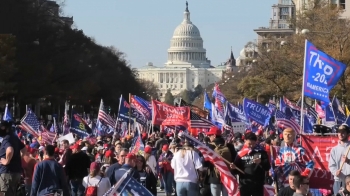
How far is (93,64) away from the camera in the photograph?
4023 inches

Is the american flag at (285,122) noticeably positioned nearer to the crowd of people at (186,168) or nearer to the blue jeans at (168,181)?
the blue jeans at (168,181)

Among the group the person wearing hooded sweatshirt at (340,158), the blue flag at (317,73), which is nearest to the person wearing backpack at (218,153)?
the person wearing hooded sweatshirt at (340,158)

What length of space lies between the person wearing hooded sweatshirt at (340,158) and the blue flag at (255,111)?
15861 mm

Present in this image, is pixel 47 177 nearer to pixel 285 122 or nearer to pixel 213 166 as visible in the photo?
pixel 213 166

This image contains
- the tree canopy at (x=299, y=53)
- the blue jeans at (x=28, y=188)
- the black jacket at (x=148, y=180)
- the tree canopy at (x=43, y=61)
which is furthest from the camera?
the tree canopy at (x=43, y=61)

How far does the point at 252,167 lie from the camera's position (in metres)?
14.3

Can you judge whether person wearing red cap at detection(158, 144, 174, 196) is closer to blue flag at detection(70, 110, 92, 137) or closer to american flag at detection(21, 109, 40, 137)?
american flag at detection(21, 109, 40, 137)

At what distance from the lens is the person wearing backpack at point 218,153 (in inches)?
596

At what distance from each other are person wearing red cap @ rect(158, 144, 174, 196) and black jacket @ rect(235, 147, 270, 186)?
826 centimetres

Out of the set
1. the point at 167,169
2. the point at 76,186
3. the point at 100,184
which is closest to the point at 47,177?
the point at 100,184

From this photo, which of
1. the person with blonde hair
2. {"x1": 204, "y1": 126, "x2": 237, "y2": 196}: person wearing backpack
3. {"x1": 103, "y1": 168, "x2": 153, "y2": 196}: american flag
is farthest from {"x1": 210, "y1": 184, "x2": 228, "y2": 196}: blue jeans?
{"x1": 103, "y1": 168, "x2": 153, "y2": 196}: american flag

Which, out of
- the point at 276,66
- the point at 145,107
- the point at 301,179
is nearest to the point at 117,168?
the point at 301,179

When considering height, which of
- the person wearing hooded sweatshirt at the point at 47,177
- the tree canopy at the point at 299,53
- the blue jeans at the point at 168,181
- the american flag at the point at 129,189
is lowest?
the blue jeans at the point at 168,181

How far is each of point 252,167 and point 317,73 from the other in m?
2.74
